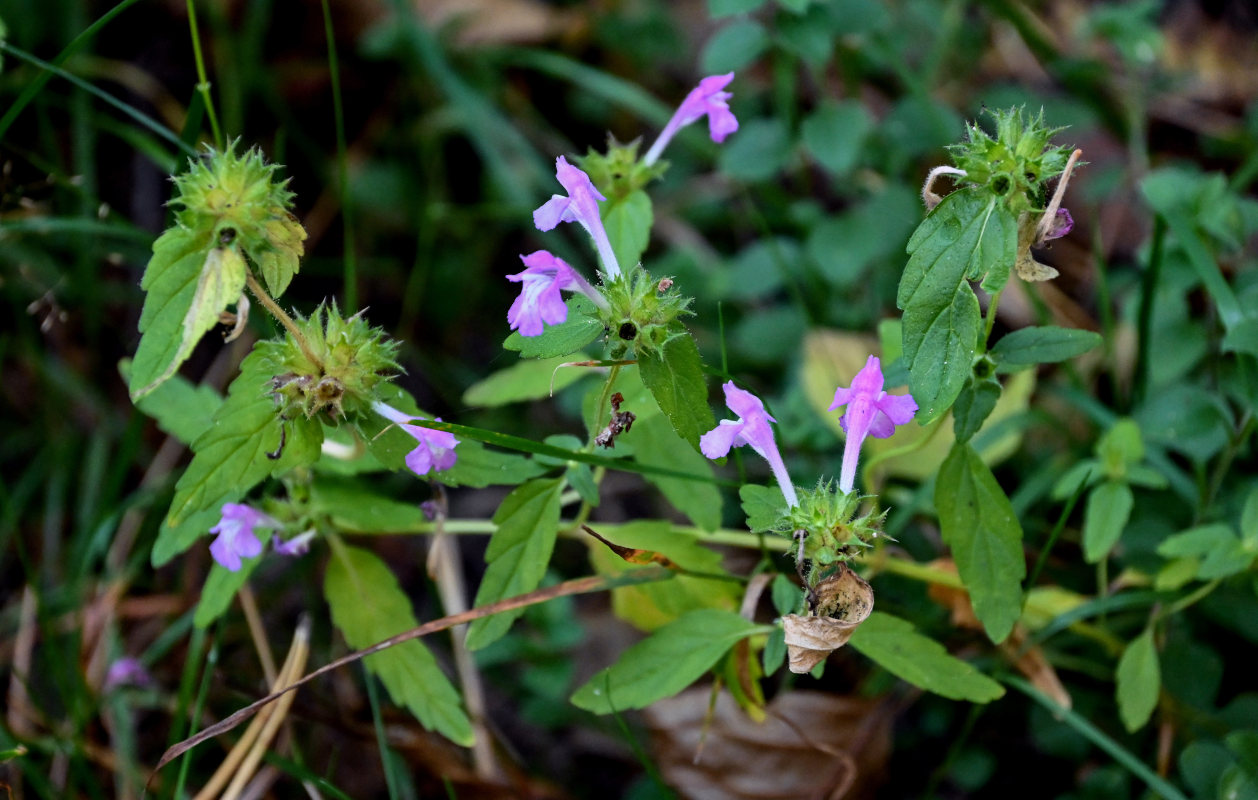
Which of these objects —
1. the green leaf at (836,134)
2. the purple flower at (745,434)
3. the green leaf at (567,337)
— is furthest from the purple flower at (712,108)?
the green leaf at (836,134)

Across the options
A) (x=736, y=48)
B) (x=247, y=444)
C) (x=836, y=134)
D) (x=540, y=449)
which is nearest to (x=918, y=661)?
(x=540, y=449)

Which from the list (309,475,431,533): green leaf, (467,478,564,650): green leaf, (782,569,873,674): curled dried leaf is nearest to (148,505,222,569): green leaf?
(309,475,431,533): green leaf

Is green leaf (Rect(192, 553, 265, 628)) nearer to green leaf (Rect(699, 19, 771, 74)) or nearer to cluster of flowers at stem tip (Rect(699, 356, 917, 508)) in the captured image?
cluster of flowers at stem tip (Rect(699, 356, 917, 508))

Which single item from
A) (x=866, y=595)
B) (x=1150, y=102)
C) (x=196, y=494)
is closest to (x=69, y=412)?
(x=196, y=494)

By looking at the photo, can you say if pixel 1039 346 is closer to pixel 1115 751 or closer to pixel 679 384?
pixel 679 384

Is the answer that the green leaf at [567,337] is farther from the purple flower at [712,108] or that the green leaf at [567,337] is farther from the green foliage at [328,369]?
the purple flower at [712,108]

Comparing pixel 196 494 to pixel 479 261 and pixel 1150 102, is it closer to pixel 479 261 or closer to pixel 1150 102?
pixel 479 261

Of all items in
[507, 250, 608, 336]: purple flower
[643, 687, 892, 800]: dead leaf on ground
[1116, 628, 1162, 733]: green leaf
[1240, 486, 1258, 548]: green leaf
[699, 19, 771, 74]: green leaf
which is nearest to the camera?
[507, 250, 608, 336]: purple flower
